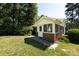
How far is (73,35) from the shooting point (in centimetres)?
1552

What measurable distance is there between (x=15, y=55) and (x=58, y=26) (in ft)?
19.6

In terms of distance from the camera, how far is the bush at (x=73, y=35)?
49.2 ft

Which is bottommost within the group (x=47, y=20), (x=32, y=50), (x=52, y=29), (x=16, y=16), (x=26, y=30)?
(x=32, y=50)

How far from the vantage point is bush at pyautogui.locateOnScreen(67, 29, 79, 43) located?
1501 centimetres

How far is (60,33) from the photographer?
14945 millimetres

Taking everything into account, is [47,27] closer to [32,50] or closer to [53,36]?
[53,36]

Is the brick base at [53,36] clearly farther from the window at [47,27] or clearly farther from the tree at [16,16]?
the tree at [16,16]

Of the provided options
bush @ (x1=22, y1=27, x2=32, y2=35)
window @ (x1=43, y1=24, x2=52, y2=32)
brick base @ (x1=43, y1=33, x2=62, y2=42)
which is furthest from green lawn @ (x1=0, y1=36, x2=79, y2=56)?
bush @ (x1=22, y1=27, x2=32, y2=35)

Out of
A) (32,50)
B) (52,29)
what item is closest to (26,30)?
(52,29)

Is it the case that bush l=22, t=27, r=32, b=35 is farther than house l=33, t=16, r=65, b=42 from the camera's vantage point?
Answer: Yes

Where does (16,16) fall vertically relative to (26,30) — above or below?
above

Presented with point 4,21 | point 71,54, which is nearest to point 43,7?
point 71,54

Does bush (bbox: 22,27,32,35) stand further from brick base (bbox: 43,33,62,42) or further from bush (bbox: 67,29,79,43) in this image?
bush (bbox: 67,29,79,43)

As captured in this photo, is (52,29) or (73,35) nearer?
(52,29)
